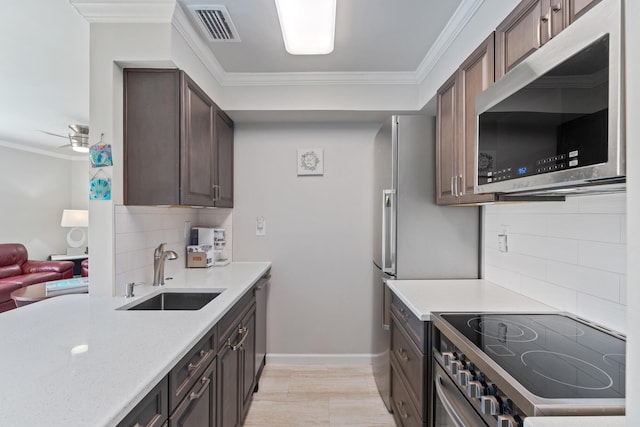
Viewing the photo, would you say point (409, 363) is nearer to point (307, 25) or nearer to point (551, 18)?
point (551, 18)

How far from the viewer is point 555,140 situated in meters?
0.98

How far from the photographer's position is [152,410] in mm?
985

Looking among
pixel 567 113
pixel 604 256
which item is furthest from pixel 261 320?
pixel 567 113

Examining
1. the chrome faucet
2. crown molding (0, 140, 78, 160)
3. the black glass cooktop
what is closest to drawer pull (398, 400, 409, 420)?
the black glass cooktop

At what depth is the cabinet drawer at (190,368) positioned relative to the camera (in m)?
1.10

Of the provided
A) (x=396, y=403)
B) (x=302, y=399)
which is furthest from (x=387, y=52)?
(x=302, y=399)

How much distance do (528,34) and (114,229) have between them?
2.12 m

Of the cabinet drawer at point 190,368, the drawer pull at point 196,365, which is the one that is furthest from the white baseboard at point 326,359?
the drawer pull at point 196,365

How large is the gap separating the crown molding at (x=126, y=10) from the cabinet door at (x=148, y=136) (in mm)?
256

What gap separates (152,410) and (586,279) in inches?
67.3

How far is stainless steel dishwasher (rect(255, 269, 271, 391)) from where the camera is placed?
254 centimetres

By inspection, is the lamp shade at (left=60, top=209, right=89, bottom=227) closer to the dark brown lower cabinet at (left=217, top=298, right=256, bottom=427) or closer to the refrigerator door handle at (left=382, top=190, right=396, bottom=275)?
the dark brown lower cabinet at (left=217, top=298, right=256, bottom=427)

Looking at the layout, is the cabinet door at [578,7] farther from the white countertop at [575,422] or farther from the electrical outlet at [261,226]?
the electrical outlet at [261,226]

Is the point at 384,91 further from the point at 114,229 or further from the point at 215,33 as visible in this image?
the point at 114,229
